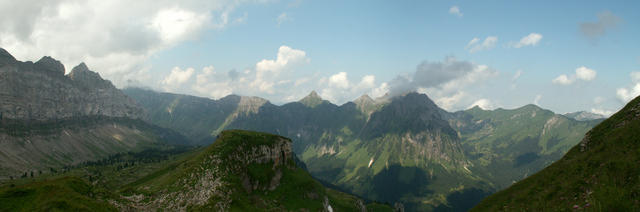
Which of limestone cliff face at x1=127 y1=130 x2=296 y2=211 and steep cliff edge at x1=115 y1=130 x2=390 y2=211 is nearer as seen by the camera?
limestone cliff face at x1=127 y1=130 x2=296 y2=211

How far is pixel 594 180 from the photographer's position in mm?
47562

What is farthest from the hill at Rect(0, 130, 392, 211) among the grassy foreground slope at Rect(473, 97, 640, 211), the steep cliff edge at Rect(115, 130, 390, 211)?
the grassy foreground slope at Rect(473, 97, 640, 211)

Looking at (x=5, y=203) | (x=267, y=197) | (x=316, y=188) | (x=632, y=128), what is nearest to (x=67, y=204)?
(x=5, y=203)

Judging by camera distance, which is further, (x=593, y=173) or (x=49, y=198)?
(x=49, y=198)

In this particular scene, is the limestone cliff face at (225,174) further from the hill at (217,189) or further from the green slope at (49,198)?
the green slope at (49,198)

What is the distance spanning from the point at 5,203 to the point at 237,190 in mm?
77699

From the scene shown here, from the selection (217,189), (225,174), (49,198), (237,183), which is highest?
(49,198)

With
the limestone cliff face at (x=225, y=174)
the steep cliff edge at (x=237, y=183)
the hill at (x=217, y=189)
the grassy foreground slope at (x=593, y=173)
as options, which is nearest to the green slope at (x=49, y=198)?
the hill at (x=217, y=189)

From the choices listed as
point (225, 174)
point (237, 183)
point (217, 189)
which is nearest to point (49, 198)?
point (217, 189)

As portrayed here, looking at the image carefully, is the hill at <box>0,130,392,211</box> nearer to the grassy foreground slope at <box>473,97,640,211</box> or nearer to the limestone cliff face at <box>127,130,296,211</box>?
the limestone cliff face at <box>127,130,296,211</box>

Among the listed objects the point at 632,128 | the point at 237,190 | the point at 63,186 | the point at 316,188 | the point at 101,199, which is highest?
the point at 632,128

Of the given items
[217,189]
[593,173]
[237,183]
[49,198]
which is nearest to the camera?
[593,173]

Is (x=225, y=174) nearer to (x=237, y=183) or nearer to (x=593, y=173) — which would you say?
(x=237, y=183)

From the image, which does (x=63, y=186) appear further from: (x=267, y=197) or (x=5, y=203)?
(x=267, y=197)
